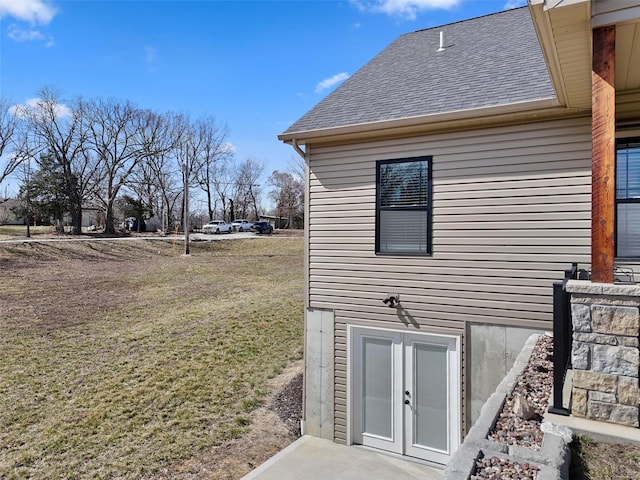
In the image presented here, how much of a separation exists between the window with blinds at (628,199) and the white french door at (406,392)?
2.31 meters

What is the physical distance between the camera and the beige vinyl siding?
16.3 feet

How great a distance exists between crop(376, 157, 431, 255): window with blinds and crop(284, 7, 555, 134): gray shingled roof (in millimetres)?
743

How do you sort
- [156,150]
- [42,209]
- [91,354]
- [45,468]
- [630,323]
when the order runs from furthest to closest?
[156,150]
[42,209]
[91,354]
[45,468]
[630,323]

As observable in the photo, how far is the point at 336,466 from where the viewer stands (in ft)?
18.9

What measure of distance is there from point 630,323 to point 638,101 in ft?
10.9

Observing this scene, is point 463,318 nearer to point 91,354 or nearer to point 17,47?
point 91,354

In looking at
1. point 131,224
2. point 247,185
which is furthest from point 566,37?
point 247,185

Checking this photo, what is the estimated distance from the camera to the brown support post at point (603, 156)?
259cm

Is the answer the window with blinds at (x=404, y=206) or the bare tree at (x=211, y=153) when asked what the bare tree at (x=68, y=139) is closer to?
the bare tree at (x=211, y=153)

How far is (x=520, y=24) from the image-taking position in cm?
736

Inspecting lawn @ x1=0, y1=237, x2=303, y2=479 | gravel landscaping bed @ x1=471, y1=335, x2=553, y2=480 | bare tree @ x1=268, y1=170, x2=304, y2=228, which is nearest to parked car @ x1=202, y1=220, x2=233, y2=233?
bare tree @ x1=268, y1=170, x2=304, y2=228

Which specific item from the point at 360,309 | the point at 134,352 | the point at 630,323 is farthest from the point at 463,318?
the point at 134,352

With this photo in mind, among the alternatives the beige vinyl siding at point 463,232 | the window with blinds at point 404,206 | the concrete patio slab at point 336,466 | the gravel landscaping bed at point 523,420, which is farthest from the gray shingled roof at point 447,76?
the concrete patio slab at point 336,466

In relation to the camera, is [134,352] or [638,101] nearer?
[638,101]
